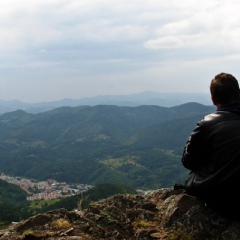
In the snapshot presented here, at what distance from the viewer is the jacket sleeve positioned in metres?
8.30

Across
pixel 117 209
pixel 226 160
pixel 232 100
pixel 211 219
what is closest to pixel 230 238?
pixel 211 219

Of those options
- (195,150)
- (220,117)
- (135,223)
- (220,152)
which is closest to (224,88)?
(220,117)

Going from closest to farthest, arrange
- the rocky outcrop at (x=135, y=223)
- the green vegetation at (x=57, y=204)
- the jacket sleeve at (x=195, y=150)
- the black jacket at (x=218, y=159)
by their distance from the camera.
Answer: the black jacket at (x=218, y=159), the jacket sleeve at (x=195, y=150), the rocky outcrop at (x=135, y=223), the green vegetation at (x=57, y=204)

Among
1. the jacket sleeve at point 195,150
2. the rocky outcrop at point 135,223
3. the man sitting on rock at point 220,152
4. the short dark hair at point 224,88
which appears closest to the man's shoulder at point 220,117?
the man sitting on rock at point 220,152

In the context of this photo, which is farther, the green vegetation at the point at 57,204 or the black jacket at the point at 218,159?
the green vegetation at the point at 57,204

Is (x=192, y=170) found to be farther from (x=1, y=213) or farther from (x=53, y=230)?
(x=1, y=213)

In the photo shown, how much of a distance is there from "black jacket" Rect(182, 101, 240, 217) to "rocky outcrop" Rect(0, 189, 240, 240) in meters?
0.49

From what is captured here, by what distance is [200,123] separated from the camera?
328 inches

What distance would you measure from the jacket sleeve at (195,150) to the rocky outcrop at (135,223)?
1.40m

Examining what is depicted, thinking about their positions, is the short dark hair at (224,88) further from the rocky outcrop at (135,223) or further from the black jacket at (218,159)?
the rocky outcrop at (135,223)

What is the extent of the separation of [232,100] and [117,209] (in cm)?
552

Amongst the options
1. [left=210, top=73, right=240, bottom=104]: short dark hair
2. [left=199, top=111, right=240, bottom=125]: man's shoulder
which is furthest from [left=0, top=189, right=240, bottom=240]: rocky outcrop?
[left=210, top=73, right=240, bottom=104]: short dark hair

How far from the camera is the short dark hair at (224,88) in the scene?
26.8ft

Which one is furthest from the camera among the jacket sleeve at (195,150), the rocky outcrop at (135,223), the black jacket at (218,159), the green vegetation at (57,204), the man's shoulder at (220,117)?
the green vegetation at (57,204)
